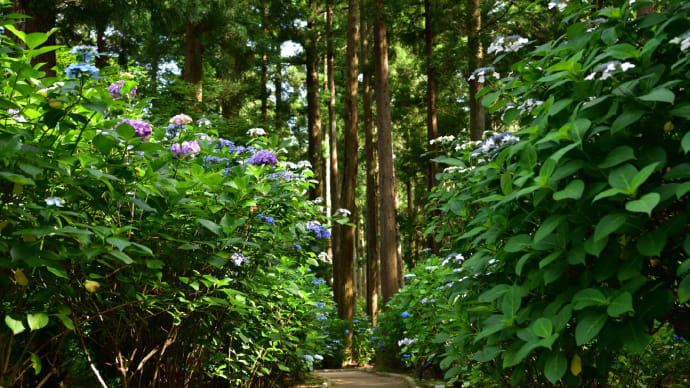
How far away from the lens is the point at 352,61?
14.8 meters

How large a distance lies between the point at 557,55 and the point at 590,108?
1.88 feet

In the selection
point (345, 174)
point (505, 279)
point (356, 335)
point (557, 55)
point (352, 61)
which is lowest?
point (356, 335)

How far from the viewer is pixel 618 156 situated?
78.1 inches

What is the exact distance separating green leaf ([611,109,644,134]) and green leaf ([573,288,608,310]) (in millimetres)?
593

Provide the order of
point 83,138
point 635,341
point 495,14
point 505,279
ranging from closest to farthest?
point 635,341
point 505,279
point 83,138
point 495,14

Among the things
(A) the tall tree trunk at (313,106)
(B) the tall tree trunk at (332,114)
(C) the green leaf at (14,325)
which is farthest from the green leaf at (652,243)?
(B) the tall tree trunk at (332,114)

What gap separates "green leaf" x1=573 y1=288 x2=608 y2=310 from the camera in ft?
6.41

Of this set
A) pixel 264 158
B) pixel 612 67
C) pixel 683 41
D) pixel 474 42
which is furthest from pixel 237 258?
pixel 474 42

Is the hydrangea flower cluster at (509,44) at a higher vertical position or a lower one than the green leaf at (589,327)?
higher

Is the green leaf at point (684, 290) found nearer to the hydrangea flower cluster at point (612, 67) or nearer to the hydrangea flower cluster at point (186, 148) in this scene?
the hydrangea flower cluster at point (612, 67)

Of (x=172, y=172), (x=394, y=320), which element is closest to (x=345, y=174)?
(x=394, y=320)

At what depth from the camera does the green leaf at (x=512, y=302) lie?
2.24m

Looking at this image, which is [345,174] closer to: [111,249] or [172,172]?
[172,172]

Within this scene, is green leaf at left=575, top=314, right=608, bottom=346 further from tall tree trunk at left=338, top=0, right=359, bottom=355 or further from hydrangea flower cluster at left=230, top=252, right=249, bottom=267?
tall tree trunk at left=338, top=0, right=359, bottom=355
